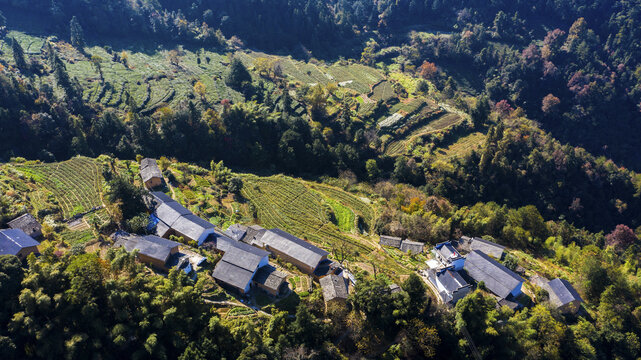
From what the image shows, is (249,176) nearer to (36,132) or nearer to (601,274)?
(36,132)

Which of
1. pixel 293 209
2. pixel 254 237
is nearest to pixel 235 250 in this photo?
pixel 254 237

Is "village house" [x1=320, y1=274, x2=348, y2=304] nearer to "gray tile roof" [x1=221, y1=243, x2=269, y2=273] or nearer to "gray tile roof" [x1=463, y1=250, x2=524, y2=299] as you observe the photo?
"gray tile roof" [x1=221, y1=243, x2=269, y2=273]

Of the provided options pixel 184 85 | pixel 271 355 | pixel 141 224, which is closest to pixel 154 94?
pixel 184 85

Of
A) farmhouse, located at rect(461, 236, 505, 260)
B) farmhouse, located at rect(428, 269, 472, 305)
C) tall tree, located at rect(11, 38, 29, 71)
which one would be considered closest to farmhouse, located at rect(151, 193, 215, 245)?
farmhouse, located at rect(428, 269, 472, 305)

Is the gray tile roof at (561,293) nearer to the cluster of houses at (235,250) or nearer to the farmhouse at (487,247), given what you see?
the farmhouse at (487,247)

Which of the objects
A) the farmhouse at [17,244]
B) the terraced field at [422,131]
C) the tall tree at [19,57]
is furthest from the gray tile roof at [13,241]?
the terraced field at [422,131]
